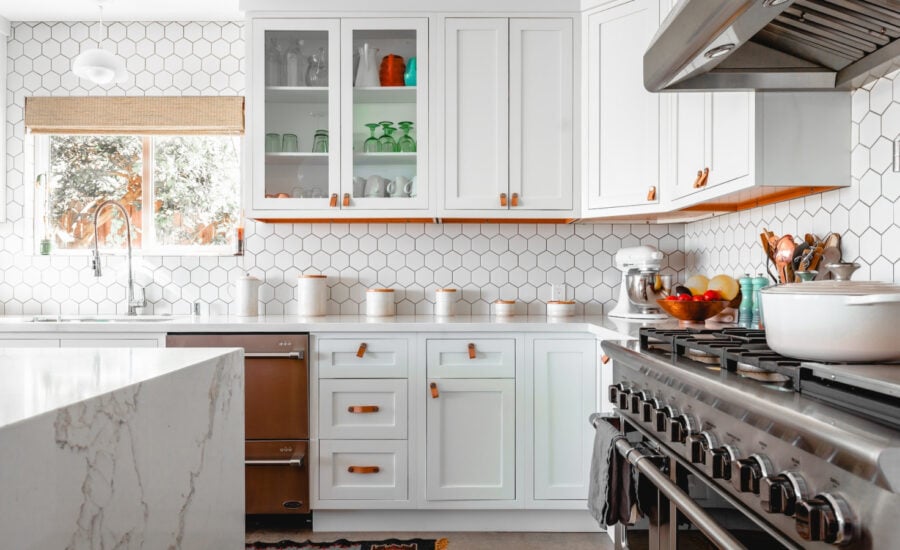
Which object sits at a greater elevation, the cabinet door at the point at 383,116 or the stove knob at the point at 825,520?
the cabinet door at the point at 383,116

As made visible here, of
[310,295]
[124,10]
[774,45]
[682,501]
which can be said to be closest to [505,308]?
[310,295]

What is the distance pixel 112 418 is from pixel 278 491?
6.11 ft

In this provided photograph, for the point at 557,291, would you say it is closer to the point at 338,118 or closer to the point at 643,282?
the point at 643,282

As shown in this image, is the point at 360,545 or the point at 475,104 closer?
the point at 360,545

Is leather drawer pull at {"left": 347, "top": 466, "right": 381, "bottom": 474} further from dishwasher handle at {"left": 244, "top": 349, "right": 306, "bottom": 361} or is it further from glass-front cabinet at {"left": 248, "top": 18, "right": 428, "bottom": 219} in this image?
glass-front cabinet at {"left": 248, "top": 18, "right": 428, "bottom": 219}

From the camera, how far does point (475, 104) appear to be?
2834 mm

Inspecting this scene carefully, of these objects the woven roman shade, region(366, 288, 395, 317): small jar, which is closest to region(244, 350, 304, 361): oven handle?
region(366, 288, 395, 317): small jar

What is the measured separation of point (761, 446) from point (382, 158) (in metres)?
2.27

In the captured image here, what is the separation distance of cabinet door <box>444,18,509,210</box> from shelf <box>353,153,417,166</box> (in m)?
0.19

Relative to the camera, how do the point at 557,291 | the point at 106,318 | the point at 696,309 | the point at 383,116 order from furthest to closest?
the point at 557,291
the point at 106,318
the point at 383,116
the point at 696,309

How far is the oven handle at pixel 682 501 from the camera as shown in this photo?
1.00 meters

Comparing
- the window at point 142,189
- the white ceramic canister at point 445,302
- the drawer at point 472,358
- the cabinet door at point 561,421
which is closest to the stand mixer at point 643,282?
the cabinet door at point 561,421

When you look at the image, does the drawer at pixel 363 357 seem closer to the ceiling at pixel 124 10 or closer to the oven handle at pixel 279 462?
the oven handle at pixel 279 462

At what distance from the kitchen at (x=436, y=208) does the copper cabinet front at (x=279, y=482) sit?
45cm
